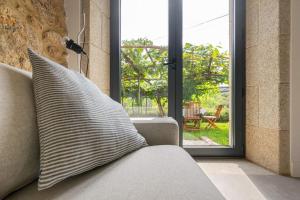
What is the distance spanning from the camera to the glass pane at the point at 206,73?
217 cm

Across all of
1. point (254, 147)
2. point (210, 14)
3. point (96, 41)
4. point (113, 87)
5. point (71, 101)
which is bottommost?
point (254, 147)

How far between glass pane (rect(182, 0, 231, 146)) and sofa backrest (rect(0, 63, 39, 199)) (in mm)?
1686

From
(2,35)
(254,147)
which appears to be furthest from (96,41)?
(254,147)

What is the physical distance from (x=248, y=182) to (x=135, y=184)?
1311 mm

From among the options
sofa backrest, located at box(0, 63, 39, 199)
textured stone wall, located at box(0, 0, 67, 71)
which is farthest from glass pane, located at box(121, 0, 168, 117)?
sofa backrest, located at box(0, 63, 39, 199)

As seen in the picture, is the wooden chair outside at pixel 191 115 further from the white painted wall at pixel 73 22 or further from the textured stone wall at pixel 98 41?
the white painted wall at pixel 73 22

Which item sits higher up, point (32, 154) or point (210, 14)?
point (210, 14)

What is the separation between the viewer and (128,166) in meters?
0.72

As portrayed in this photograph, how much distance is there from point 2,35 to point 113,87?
1183mm

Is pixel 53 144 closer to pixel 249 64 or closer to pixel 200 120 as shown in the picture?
pixel 200 120

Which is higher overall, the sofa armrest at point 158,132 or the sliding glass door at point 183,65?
the sliding glass door at point 183,65

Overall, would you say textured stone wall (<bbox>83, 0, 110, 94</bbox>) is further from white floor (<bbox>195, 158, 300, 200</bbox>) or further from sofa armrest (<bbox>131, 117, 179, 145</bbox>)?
white floor (<bbox>195, 158, 300, 200</bbox>)

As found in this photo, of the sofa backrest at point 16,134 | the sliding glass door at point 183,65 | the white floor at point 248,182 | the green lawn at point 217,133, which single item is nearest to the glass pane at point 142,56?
the sliding glass door at point 183,65

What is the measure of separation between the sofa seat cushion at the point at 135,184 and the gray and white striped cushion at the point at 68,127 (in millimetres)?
34
